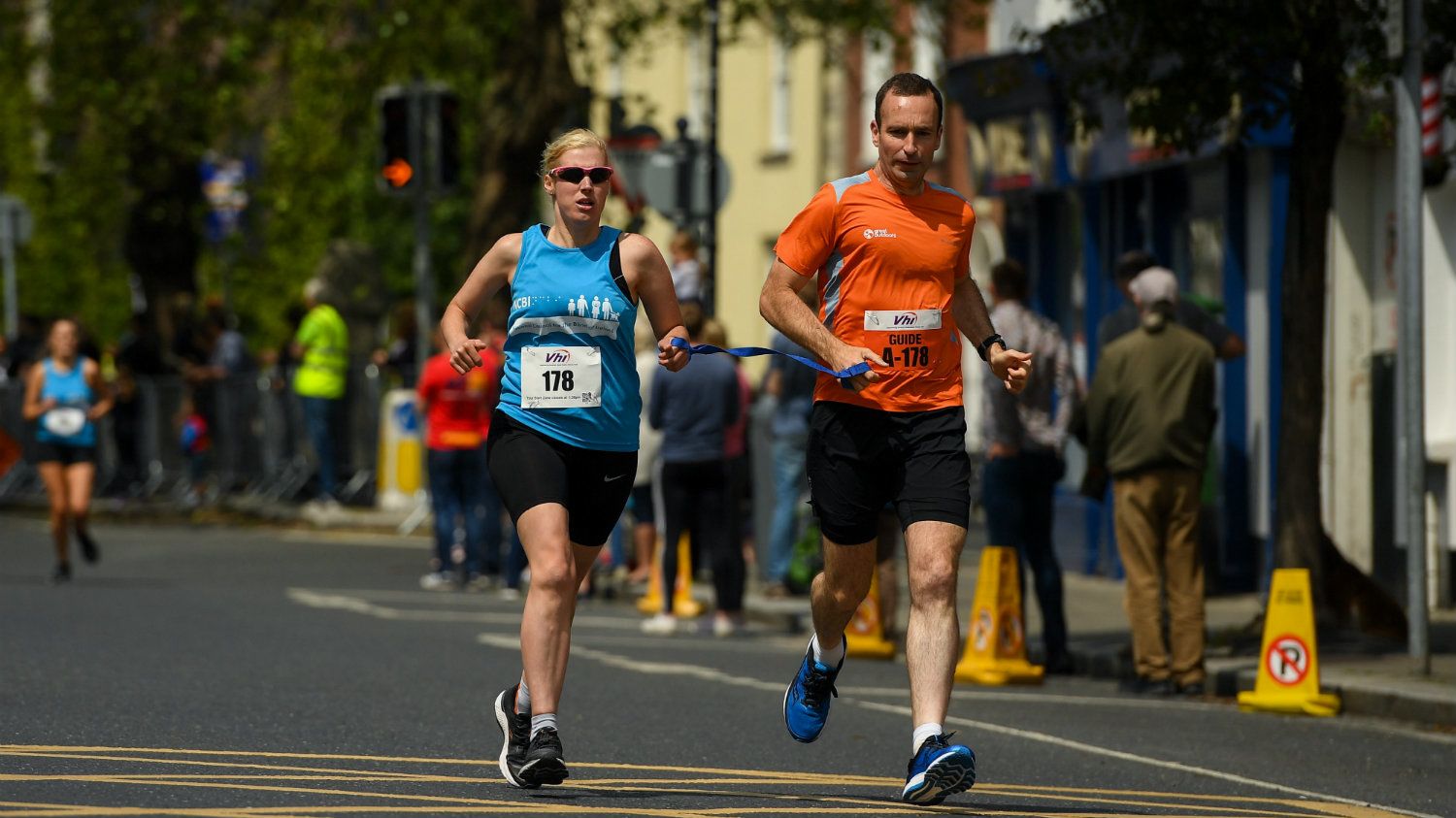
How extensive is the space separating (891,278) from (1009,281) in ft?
18.5

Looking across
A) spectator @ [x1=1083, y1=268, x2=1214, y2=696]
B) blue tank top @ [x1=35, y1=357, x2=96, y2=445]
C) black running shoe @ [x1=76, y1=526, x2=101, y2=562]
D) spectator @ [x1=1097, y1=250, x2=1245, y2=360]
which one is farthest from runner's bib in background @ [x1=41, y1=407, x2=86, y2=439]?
spectator @ [x1=1083, y1=268, x2=1214, y2=696]

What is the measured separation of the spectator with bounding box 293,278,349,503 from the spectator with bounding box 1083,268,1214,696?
539 inches

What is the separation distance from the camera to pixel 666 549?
623 inches

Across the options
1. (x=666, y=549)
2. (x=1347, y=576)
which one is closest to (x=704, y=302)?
(x=666, y=549)

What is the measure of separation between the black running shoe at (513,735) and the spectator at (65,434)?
38.7ft

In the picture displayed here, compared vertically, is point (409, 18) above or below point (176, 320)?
above

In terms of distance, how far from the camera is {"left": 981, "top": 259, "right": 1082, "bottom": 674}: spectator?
13.5 meters

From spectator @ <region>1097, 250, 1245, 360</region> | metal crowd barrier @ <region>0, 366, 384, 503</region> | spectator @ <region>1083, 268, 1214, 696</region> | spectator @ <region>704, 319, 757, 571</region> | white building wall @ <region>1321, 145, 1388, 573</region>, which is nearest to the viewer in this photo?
spectator @ <region>1083, 268, 1214, 696</region>

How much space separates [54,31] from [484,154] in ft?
14.2

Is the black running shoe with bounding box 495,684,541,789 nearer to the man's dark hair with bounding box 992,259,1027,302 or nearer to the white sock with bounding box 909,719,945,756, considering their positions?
the white sock with bounding box 909,719,945,756

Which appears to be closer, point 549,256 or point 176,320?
point 549,256

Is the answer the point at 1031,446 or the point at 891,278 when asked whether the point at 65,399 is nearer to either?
the point at 1031,446

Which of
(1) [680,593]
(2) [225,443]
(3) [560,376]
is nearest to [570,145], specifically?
(3) [560,376]

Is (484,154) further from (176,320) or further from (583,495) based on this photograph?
(583,495)
